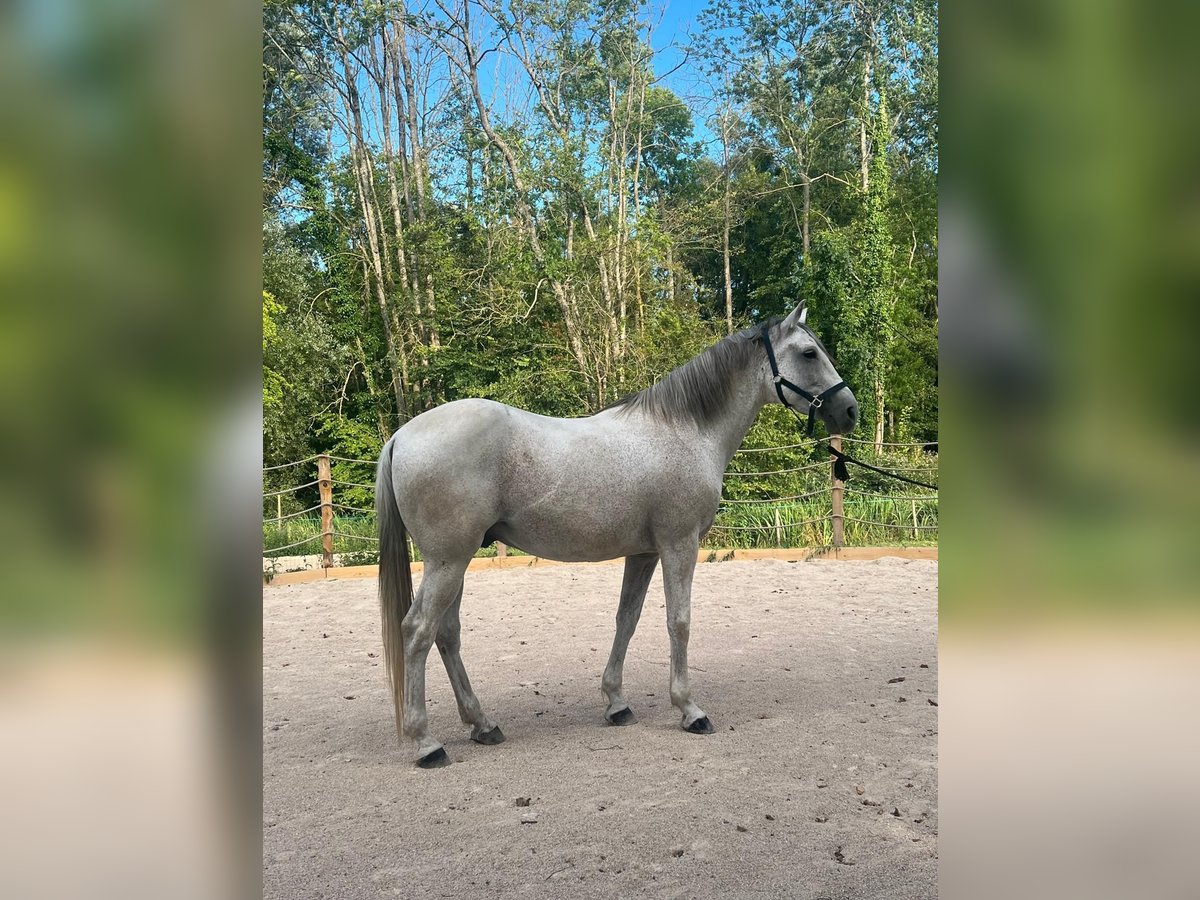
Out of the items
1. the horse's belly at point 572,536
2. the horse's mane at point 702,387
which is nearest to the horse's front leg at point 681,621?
the horse's belly at point 572,536

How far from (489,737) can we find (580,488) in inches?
43.8

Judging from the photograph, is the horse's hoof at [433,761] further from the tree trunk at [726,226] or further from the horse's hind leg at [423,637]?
the tree trunk at [726,226]

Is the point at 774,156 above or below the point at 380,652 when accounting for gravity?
above

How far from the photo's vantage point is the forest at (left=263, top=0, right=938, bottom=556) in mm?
12875

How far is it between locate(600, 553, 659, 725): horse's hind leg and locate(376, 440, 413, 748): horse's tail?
3.04 ft

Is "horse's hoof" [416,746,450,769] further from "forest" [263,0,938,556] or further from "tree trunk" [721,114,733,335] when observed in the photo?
"tree trunk" [721,114,733,335]

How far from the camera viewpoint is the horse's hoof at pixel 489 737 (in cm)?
359

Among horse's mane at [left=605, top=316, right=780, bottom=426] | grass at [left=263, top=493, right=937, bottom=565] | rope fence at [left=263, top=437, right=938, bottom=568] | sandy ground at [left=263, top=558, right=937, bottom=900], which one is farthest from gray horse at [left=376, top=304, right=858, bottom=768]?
grass at [left=263, top=493, right=937, bottom=565]

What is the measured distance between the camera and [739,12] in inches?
640
